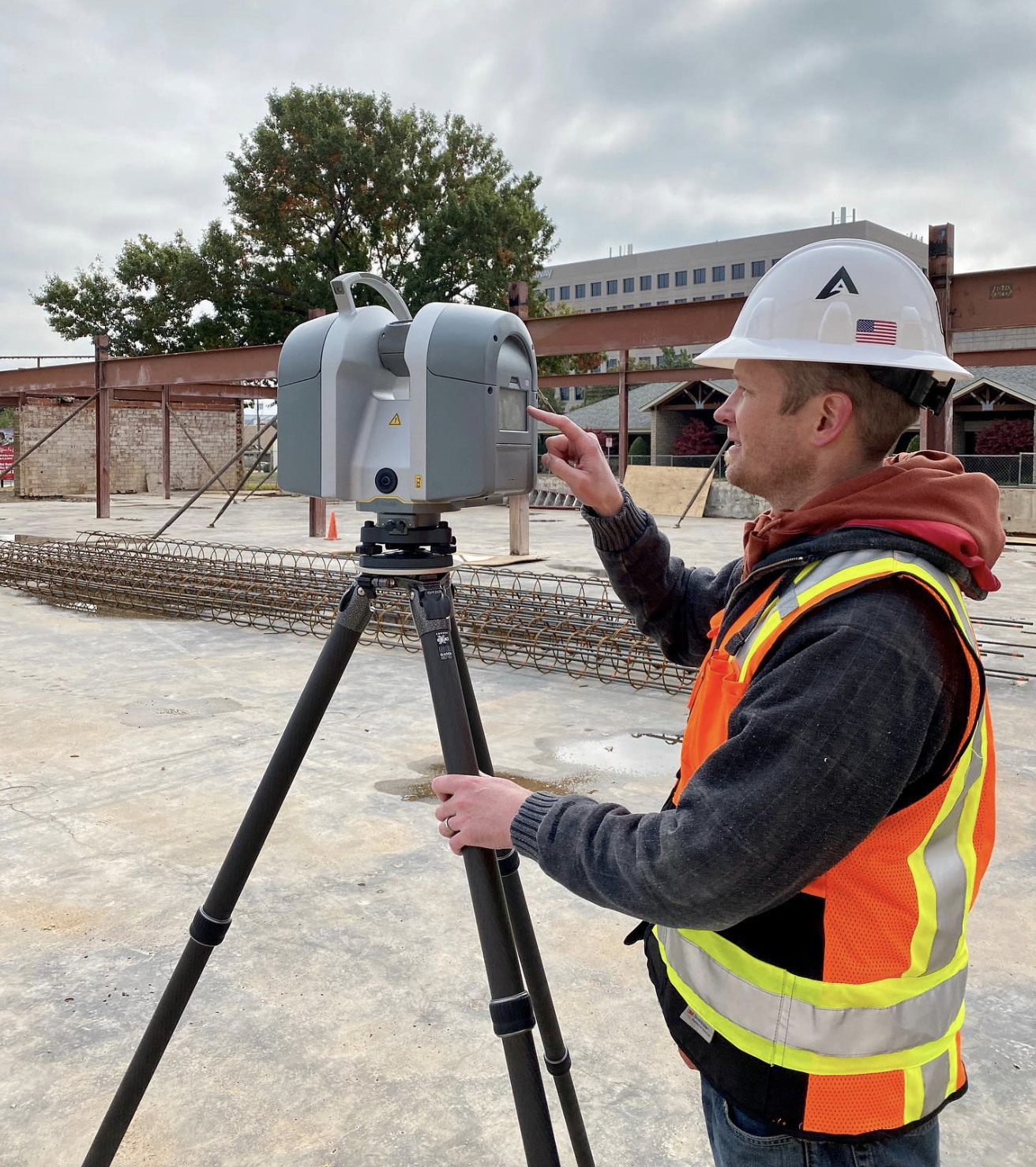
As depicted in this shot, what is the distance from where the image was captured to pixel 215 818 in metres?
4.26

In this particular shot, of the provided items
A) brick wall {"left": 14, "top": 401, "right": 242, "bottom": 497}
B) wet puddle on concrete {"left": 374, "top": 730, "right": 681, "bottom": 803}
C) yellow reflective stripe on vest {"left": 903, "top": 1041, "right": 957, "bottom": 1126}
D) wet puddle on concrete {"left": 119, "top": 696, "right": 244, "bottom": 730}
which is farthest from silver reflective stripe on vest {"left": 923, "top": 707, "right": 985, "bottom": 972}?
brick wall {"left": 14, "top": 401, "right": 242, "bottom": 497}

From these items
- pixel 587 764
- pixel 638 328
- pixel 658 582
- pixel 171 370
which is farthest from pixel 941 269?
pixel 171 370

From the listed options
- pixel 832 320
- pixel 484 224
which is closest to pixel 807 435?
pixel 832 320

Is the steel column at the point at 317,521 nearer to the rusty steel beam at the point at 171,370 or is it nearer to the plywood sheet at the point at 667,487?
the rusty steel beam at the point at 171,370

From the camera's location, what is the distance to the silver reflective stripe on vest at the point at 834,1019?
1172 millimetres

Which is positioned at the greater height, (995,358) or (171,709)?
(995,358)

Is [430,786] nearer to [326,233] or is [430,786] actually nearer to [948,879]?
[948,879]

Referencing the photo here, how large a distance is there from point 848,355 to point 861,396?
0.06m

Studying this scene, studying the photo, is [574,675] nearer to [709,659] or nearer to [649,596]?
[649,596]

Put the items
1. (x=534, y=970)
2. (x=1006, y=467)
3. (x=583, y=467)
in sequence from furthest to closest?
(x=1006, y=467), (x=534, y=970), (x=583, y=467)

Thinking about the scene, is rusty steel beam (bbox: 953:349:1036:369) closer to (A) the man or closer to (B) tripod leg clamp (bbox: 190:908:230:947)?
(A) the man

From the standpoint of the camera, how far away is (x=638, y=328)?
11414 mm

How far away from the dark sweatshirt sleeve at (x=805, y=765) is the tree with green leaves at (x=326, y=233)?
3484 cm

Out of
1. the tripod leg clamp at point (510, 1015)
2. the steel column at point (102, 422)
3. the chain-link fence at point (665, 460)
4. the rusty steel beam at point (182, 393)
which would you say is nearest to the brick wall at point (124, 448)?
the rusty steel beam at point (182, 393)
